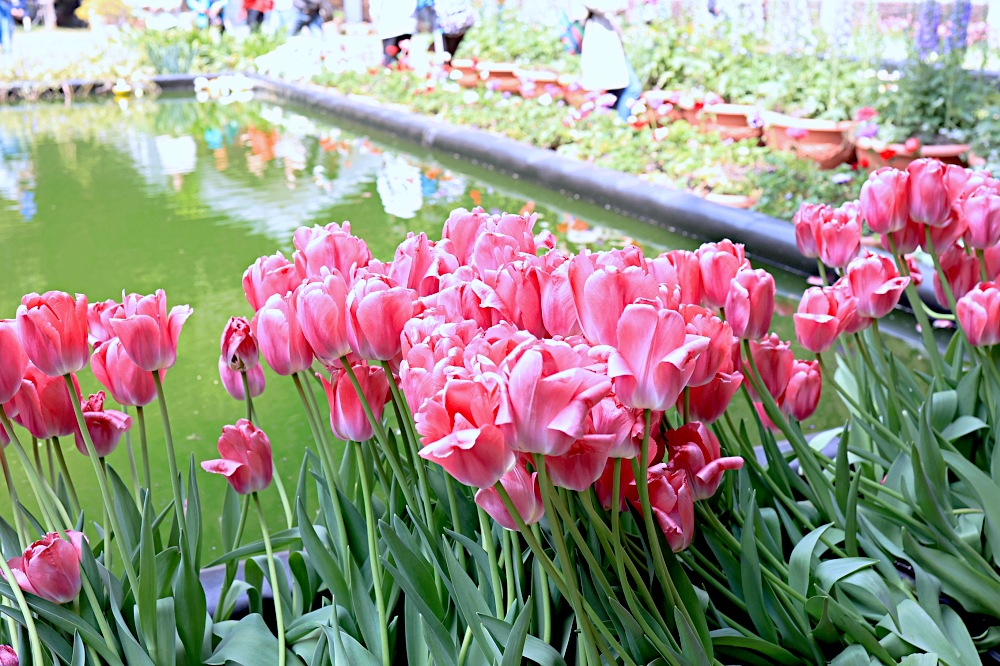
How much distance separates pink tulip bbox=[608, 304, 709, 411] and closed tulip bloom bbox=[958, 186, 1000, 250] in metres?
0.69

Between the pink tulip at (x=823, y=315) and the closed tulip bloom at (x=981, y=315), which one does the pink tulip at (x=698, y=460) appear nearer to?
the pink tulip at (x=823, y=315)

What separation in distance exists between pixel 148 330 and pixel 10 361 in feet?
0.40

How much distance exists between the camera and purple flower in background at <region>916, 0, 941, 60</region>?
554cm

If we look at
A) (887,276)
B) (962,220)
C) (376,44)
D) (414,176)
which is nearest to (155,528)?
(887,276)

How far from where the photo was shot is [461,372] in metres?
0.62

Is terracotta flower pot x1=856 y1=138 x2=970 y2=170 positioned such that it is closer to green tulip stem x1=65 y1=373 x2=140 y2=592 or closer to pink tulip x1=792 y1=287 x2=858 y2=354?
pink tulip x1=792 y1=287 x2=858 y2=354

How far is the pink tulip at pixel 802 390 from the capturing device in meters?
1.20

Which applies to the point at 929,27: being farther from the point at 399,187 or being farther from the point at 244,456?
the point at 244,456

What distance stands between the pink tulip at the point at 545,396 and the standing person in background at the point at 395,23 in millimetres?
11795

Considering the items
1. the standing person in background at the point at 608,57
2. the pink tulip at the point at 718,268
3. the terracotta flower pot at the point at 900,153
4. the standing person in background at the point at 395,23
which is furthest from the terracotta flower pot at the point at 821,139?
the standing person in background at the point at 395,23

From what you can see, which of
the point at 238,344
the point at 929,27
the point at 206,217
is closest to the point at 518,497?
the point at 238,344

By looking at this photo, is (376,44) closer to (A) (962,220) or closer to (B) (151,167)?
(B) (151,167)

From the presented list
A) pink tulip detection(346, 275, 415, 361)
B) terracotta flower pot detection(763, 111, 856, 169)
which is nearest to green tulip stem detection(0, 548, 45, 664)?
pink tulip detection(346, 275, 415, 361)

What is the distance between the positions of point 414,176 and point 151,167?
2.06 meters
